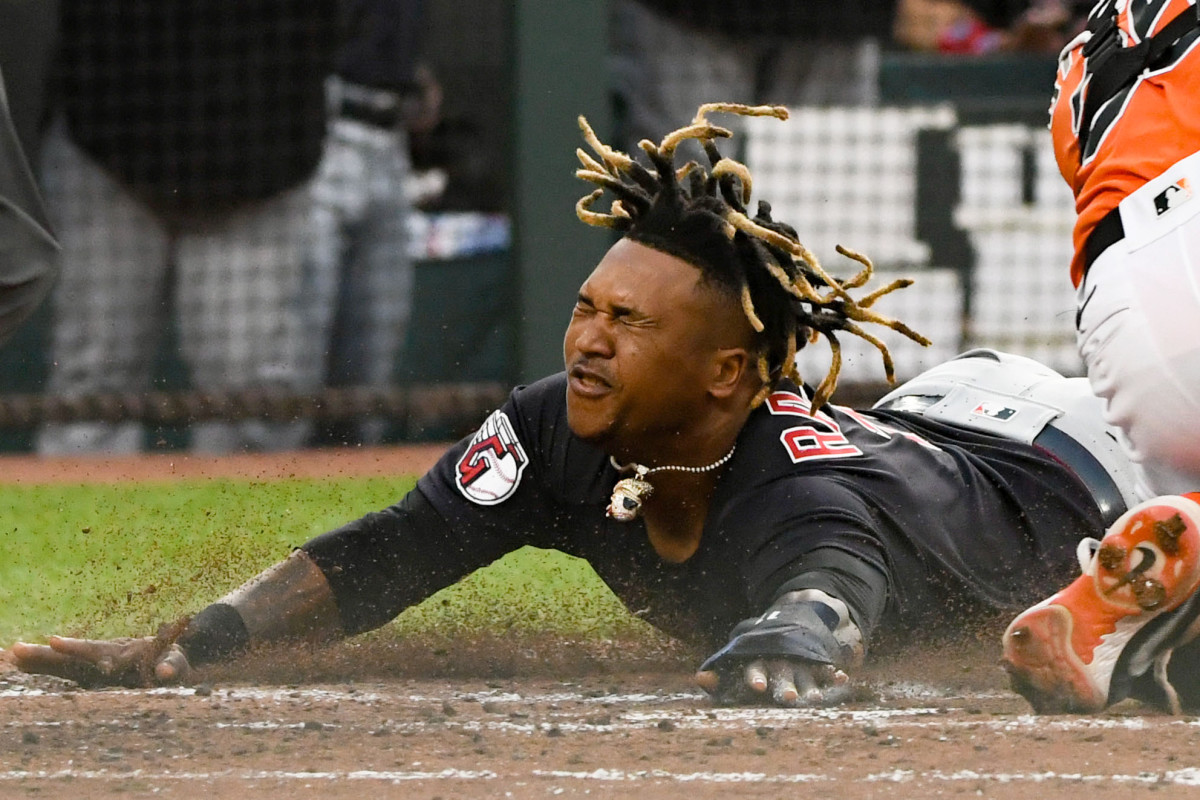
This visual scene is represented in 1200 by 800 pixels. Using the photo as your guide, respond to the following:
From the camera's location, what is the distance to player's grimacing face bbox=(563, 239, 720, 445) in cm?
314

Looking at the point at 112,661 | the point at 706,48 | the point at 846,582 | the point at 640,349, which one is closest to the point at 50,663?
the point at 112,661

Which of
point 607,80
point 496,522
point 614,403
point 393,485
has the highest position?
point 607,80

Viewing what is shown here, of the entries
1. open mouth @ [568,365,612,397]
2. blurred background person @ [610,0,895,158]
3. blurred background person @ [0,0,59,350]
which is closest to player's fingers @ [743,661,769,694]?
open mouth @ [568,365,612,397]

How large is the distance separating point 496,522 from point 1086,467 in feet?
3.65

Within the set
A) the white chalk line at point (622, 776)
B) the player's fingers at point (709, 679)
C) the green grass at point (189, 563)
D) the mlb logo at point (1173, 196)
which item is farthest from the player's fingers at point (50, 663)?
the mlb logo at point (1173, 196)

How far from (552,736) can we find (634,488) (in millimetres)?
540

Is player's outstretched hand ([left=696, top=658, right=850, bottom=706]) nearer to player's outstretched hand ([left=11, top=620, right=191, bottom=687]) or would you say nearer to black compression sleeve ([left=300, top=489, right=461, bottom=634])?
black compression sleeve ([left=300, top=489, right=461, bottom=634])

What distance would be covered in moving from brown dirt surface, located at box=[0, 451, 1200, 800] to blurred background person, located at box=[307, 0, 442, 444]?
3303 millimetres

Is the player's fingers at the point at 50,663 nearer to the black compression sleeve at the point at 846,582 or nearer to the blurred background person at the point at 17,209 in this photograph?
the blurred background person at the point at 17,209

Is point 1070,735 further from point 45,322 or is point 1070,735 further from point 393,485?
point 45,322

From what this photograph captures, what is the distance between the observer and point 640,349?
3135mm

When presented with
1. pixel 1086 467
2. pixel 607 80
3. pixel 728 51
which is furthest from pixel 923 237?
pixel 1086 467

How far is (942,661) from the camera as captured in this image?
3.36m

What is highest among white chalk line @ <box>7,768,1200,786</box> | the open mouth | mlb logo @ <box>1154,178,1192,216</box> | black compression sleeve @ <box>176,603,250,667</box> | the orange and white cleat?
mlb logo @ <box>1154,178,1192,216</box>
